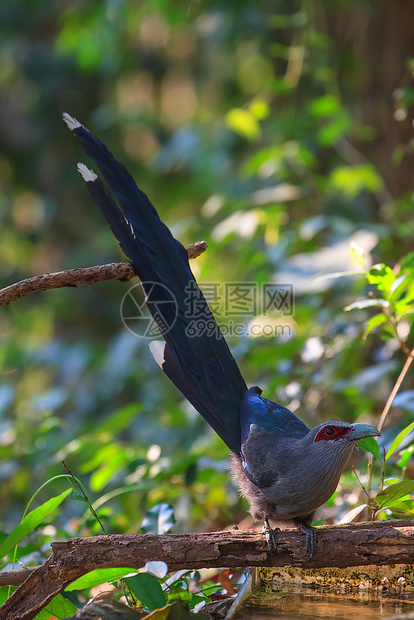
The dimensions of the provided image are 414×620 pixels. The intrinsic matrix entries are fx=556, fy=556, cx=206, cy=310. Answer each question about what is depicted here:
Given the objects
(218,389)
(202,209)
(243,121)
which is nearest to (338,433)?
(218,389)

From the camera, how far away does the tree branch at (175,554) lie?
135 cm

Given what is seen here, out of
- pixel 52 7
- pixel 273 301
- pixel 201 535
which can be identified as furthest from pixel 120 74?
pixel 201 535

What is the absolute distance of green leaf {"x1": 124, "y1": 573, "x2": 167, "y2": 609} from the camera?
1.36 m

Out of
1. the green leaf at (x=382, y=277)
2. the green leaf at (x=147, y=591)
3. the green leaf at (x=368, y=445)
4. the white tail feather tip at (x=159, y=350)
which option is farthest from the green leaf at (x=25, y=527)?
the green leaf at (x=382, y=277)

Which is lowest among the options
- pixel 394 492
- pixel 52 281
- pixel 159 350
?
pixel 394 492

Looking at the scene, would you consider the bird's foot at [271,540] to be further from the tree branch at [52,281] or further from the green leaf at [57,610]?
the tree branch at [52,281]

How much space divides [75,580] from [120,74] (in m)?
5.56

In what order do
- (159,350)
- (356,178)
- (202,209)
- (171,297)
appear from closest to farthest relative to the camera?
(171,297) < (159,350) < (356,178) < (202,209)

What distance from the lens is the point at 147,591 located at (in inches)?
53.7

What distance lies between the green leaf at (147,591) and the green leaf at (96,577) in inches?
1.2

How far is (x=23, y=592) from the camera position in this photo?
1.37 m

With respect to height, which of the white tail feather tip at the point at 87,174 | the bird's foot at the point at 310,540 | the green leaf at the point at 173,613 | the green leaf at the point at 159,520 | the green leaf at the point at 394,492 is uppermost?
the white tail feather tip at the point at 87,174

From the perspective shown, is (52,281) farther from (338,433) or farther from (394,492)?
(394,492)

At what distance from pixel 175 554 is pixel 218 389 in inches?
24.4
